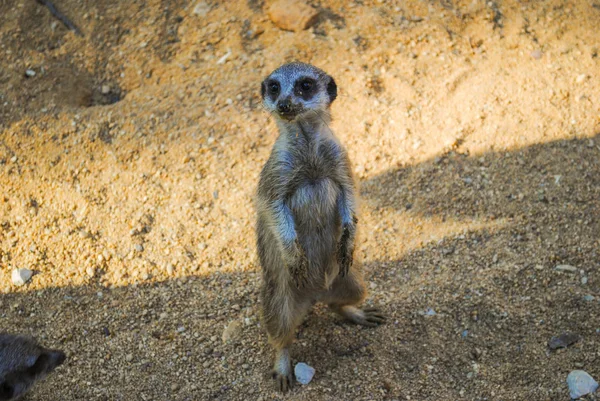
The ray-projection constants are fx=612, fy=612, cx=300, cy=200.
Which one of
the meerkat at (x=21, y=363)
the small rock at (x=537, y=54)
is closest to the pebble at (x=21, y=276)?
the meerkat at (x=21, y=363)

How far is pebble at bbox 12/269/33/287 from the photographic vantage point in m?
3.67

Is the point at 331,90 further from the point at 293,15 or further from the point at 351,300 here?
the point at 293,15

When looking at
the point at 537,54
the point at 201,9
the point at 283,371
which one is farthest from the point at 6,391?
the point at 537,54

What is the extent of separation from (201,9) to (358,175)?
6.17 ft

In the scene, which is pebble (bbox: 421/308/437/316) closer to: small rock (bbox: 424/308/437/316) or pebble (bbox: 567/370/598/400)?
small rock (bbox: 424/308/437/316)

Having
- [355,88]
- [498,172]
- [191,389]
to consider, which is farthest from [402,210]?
[191,389]

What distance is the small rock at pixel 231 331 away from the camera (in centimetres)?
336

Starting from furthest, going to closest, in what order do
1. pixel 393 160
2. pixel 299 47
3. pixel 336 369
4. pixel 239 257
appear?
pixel 299 47, pixel 393 160, pixel 239 257, pixel 336 369

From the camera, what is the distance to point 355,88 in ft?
14.3

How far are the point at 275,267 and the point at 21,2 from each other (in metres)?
3.27

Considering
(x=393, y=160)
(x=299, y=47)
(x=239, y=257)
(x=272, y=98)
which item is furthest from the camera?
(x=299, y=47)

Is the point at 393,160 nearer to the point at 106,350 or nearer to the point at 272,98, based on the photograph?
the point at 272,98

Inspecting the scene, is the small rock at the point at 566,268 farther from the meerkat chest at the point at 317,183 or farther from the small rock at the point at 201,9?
the small rock at the point at 201,9

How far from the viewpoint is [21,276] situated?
3.68 metres
